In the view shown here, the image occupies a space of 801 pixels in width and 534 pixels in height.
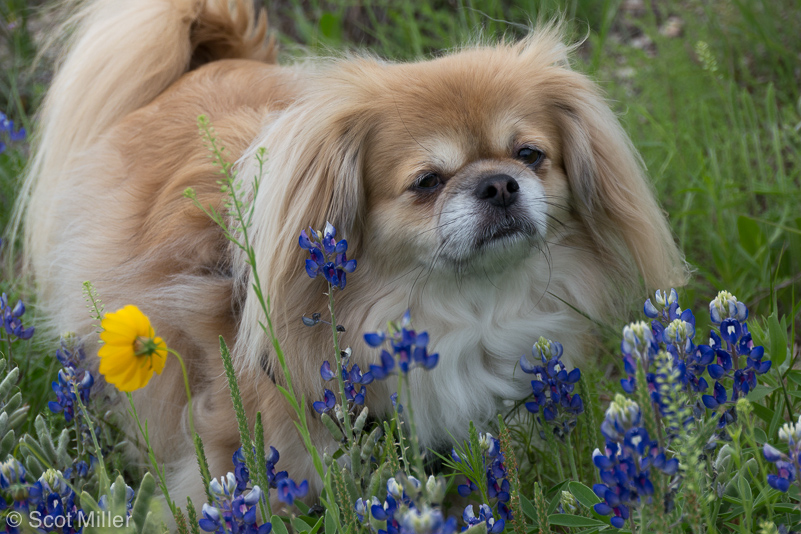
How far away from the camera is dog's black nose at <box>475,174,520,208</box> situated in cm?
193

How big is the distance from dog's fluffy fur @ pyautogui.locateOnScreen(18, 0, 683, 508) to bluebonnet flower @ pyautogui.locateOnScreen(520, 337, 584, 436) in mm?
312

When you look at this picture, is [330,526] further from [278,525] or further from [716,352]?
[716,352]

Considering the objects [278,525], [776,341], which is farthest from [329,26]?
[278,525]

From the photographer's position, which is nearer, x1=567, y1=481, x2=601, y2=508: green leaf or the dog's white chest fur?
x1=567, y1=481, x2=601, y2=508: green leaf

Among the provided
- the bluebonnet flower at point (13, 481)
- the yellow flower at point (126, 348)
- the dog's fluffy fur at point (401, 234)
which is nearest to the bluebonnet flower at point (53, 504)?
the bluebonnet flower at point (13, 481)

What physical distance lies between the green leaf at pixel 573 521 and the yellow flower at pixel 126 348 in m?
0.81

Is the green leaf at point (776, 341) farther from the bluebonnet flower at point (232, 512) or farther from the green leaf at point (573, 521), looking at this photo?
the bluebonnet flower at point (232, 512)

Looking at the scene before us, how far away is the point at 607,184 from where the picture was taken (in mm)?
2320

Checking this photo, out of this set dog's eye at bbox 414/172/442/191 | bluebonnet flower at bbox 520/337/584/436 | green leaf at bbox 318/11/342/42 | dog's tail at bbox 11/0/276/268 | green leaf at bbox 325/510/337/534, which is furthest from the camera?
green leaf at bbox 318/11/342/42

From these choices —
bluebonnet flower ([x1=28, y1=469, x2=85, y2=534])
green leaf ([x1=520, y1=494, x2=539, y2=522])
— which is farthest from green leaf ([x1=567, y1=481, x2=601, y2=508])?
bluebonnet flower ([x1=28, y1=469, x2=85, y2=534])

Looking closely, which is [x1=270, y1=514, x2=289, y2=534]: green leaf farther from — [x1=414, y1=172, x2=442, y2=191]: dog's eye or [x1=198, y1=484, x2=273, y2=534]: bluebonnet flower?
[x1=414, y1=172, x2=442, y2=191]: dog's eye

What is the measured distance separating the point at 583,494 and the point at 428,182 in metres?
0.90

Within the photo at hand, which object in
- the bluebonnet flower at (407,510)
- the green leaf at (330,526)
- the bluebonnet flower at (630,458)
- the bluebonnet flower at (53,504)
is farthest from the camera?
the green leaf at (330,526)

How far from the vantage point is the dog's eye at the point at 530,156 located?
214 centimetres
